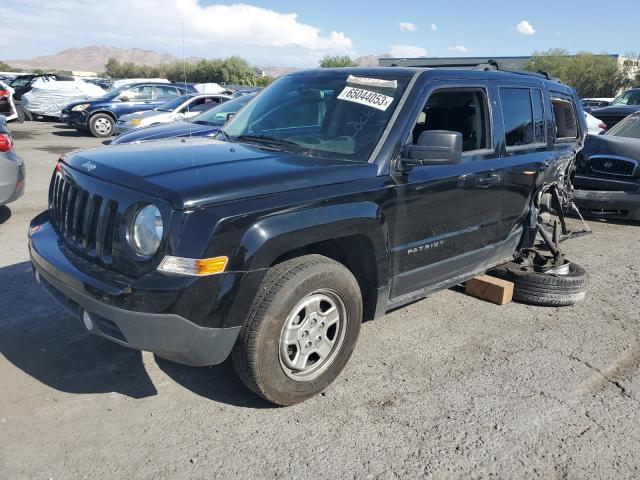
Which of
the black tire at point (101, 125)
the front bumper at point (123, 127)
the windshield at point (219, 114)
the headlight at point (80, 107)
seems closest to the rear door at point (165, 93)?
the black tire at point (101, 125)

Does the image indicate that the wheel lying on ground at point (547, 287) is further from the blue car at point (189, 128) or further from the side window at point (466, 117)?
the blue car at point (189, 128)

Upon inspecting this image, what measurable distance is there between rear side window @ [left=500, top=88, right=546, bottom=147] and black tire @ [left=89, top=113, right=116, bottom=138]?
14796 mm

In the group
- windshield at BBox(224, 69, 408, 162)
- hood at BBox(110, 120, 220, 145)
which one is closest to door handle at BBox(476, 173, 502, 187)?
windshield at BBox(224, 69, 408, 162)

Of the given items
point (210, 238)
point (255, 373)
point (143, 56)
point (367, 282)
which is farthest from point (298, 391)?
point (143, 56)

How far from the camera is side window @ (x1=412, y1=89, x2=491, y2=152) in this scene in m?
4.14

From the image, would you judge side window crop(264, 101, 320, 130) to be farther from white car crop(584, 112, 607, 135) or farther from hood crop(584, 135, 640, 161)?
white car crop(584, 112, 607, 135)

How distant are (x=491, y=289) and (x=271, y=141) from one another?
2.38 metres

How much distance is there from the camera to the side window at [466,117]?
414 cm

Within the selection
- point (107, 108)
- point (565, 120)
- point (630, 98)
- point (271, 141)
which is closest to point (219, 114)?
point (565, 120)

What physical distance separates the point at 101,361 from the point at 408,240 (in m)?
2.15

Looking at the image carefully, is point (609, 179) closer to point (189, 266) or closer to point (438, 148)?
point (438, 148)

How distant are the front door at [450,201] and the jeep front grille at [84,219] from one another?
5.57 ft

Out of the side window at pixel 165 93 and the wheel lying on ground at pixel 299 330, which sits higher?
the side window at pixel 165 93

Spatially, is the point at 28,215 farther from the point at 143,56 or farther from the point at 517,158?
the point at 143,56
